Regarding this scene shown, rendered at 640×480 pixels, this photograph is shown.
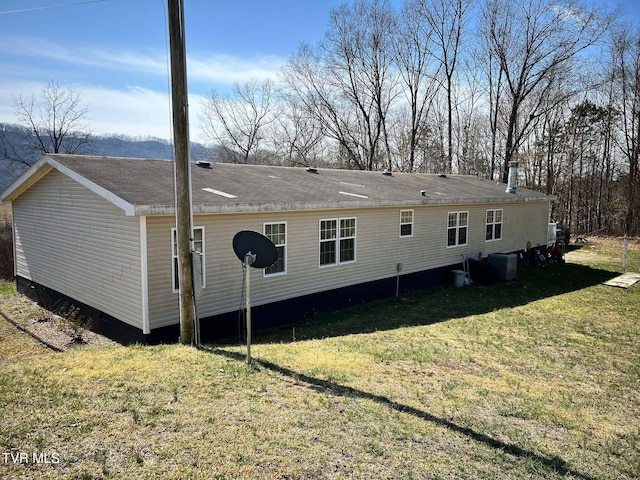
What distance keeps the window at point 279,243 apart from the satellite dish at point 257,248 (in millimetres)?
3450

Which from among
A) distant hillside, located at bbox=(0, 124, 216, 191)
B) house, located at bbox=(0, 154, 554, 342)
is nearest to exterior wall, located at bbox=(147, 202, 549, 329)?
house, located at bbox=(0, 154, 554, 342)

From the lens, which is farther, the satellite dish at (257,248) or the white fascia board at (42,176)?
the white fascia board at (42,176)

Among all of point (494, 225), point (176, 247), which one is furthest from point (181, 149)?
point (494, 225)

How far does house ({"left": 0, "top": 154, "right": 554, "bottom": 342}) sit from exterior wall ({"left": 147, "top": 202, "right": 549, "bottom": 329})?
27 millimetres

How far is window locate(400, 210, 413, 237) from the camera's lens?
13.7 metres

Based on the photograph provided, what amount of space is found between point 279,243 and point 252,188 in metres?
1.61

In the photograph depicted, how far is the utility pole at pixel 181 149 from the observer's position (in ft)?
21.7

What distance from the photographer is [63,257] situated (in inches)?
434

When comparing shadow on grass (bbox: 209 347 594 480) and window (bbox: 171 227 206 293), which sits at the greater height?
window (bbox: 171 227 206 293)

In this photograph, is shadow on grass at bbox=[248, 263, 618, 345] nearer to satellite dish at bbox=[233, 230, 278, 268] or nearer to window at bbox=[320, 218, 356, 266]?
window at bbox=[320, 218, 356, 266]

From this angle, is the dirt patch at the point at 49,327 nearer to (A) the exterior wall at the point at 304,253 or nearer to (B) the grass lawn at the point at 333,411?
(A) the exterior wall at the point at 304,253

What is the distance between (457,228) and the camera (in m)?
15.9

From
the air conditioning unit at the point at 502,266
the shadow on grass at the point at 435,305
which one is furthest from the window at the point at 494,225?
the air conditioning unit at the point at 502,266

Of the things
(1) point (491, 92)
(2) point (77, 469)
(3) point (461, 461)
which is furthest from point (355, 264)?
(1) point (491, 92)
